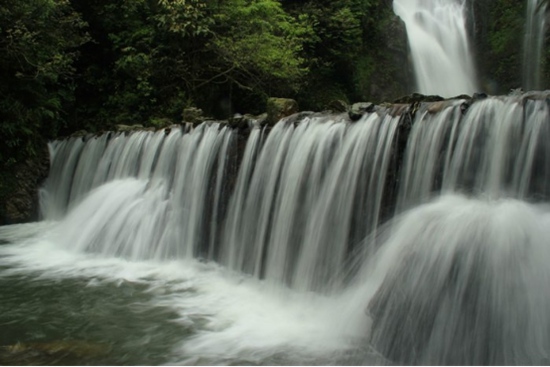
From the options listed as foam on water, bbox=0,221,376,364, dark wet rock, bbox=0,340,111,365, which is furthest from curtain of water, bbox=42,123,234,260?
dark wet rock, bbox=0,340,111,365

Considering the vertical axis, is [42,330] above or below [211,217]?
below

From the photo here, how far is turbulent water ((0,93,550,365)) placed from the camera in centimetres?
348

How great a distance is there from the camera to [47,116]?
1206cm

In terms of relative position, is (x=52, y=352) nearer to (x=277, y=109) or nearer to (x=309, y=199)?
(x=309, y=199)

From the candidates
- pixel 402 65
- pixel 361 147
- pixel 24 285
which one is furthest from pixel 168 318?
pixel 402 65

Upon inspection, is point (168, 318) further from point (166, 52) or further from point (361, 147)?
point (166, 52)

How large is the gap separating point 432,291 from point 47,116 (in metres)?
11.4

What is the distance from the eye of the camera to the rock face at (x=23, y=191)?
1105cm

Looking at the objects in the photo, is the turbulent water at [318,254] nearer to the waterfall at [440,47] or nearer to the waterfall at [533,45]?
the waterfall at [440,47]

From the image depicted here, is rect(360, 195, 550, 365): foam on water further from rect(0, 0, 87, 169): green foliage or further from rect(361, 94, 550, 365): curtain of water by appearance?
rect(0, 0, 87, 169): green foliage

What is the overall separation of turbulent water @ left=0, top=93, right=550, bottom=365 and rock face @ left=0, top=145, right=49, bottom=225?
2.94 meters

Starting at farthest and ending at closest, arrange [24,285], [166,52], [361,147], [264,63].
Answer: [166,52] → [264,63] → [24,285] → [361,147]

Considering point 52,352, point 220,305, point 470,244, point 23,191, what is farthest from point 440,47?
point 52,352

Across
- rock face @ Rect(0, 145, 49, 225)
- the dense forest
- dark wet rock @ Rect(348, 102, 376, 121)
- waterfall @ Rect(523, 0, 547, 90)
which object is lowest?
rock face @ Rect(0, 145, 49, 225)
